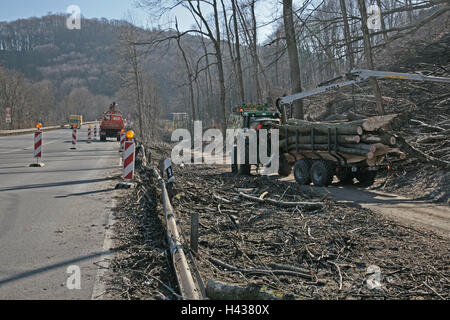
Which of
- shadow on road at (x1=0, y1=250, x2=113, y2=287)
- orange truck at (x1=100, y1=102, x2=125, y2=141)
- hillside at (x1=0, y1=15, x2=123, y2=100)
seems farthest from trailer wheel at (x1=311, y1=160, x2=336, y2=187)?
hillside at (x1=0, y1=15, x2=123, y2=100)

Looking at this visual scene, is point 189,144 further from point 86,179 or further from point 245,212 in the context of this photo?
point 245,212

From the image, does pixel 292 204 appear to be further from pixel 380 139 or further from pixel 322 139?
pixel 322 139

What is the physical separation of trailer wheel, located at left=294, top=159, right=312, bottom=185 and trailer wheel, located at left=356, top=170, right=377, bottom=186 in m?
1.48

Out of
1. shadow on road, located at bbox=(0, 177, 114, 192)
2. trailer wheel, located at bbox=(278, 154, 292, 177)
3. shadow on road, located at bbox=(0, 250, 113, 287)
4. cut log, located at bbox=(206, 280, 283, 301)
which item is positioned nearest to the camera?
cut log, located at bbox=(206, 280, 283, 301)

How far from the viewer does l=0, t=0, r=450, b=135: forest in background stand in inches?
598

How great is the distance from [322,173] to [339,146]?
96cm

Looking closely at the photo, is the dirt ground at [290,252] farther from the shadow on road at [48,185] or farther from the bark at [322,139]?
the shadow on road at [48,185]

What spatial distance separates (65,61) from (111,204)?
17380cm

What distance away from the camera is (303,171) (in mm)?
13047

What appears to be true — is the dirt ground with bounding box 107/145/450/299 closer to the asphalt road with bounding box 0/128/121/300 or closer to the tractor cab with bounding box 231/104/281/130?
the asphalt road with bounding box 0/128/121/300

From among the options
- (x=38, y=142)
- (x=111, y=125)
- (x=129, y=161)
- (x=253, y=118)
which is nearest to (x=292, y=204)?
(x=129, y=161)

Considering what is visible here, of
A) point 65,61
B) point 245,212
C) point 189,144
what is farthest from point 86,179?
point 65,61

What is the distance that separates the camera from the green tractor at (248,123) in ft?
49.1
